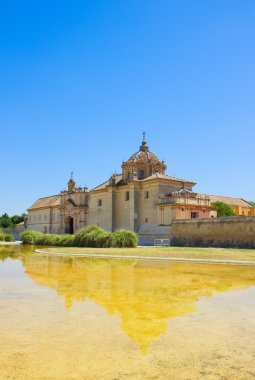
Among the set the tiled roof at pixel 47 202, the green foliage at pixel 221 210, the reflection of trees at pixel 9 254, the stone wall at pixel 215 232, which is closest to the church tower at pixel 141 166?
the green foliage at pixel 221 210

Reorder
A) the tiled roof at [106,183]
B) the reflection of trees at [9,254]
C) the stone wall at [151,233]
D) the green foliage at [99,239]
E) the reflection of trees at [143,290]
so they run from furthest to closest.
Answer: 1. the tiled roof at [106,183]
2. the stone wall at [151,233]
3. the green foliage at [99,239]
4. the reflection of trees at [9,254]
5. the reflection of trees at [143,290]

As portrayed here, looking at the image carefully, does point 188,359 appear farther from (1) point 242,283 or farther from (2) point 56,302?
(1) point 242,283

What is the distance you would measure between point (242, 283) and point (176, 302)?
4.25 metres

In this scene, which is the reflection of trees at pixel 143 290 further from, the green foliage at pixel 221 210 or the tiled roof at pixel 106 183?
the tiled roof at pixel 106 183

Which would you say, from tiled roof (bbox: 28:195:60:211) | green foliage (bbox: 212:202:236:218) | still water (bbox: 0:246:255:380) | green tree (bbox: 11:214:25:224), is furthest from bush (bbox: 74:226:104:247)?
green tree (bbox: 11:214:25:224)

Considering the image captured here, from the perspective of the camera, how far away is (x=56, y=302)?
865 centimetres

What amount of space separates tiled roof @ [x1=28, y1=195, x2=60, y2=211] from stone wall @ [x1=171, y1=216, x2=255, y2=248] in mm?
35738

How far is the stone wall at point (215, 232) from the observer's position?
112ft

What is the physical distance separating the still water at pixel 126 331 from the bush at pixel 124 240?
24422 mm

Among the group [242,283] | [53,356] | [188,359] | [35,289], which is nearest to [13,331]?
[53,356]

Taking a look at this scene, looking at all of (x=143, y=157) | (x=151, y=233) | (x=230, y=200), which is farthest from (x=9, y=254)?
(x=230, y=200)

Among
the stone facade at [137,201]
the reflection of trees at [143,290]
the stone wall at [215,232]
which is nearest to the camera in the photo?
the reflection of trees at [143,290]

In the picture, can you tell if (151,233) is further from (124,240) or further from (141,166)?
(124,240)

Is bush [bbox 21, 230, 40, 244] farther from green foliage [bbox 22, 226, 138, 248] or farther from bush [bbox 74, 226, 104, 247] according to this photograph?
bush [bbox 74, 226, 104, 247]
